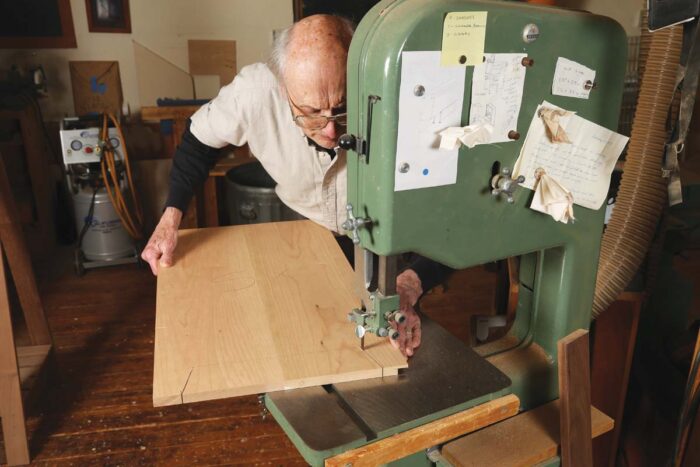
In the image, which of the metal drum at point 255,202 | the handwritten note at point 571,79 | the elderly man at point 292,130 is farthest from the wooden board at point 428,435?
the metal drum at point 255,202

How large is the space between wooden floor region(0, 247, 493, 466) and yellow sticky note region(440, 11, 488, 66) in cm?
166

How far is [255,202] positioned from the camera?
3.22 m

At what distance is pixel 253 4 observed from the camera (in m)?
3.79

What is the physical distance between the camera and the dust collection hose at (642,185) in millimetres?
1331

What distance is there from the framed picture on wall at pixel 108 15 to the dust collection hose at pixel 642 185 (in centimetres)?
325

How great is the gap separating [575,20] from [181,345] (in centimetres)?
87

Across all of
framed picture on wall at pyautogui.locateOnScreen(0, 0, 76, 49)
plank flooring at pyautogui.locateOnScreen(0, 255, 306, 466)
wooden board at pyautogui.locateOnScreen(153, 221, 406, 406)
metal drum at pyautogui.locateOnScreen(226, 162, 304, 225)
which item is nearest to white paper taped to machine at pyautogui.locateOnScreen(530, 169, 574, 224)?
wooden board at pyautogui.locateOnScreen(153, 221, 406, 406)

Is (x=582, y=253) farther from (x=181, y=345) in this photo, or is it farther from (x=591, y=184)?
(x=181, y=345)

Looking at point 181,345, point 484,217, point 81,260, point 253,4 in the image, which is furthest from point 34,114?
point 484,217

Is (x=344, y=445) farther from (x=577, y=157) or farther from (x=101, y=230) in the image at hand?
(x=101, y=230)

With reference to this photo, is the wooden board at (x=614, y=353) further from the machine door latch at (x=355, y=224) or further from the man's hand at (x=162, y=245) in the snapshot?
the man's hand at (x=162, y=245)

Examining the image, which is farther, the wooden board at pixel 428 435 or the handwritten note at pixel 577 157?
the handwritten note at pixel 577 157

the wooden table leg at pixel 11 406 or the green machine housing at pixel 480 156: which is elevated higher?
the green machine housing at pixel 480 156

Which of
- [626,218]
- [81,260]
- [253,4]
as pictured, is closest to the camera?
[626,218]
